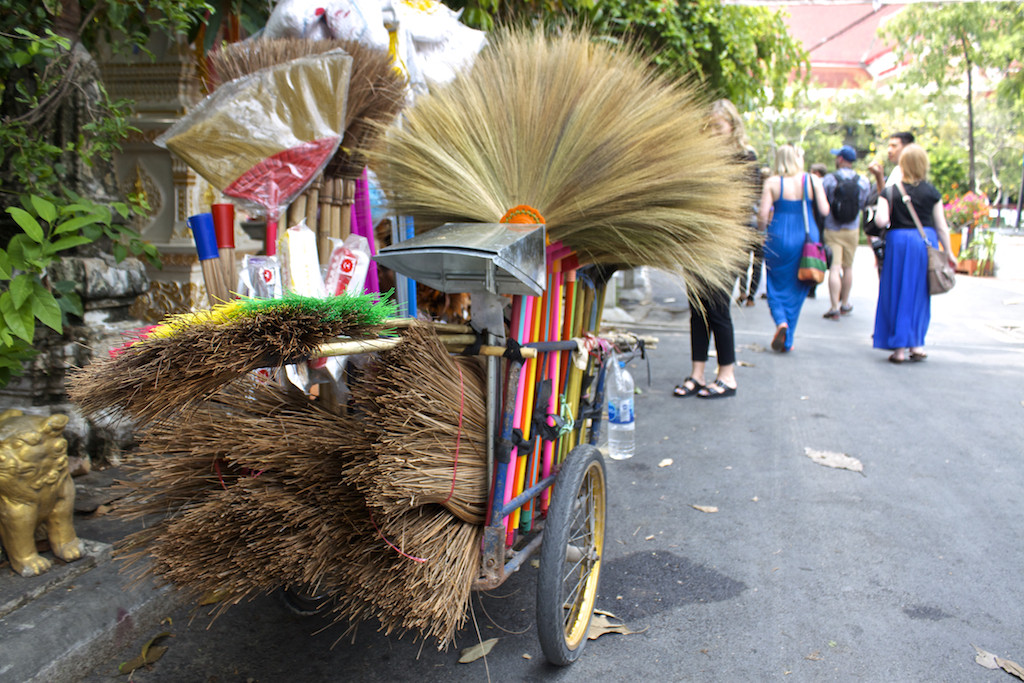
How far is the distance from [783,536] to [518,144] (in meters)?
2.07

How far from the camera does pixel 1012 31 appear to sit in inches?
864

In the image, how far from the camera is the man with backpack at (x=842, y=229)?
29.0 feet

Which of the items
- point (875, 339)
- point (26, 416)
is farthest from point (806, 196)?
point (26, 416)

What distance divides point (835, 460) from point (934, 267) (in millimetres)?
3036

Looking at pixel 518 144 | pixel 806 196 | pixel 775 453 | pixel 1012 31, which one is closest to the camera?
pixel 518 144

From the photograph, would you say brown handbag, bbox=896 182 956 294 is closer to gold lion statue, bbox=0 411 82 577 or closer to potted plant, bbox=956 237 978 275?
gold lion statue, bbox=0 411 82 577

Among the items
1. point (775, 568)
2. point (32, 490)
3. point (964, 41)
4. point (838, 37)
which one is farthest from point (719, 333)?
point (838, 37)

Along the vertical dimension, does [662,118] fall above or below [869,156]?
below

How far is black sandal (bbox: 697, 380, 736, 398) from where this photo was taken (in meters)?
5.29

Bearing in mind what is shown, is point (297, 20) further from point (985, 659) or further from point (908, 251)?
point (908, 251)

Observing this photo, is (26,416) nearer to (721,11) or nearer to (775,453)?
(775,453)

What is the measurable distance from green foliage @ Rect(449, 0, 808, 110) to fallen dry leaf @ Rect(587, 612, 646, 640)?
10.7 feet

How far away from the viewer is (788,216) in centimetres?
641

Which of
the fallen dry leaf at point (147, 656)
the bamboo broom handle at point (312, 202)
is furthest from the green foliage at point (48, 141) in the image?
the fallen dry leaf at point (147, 656)
